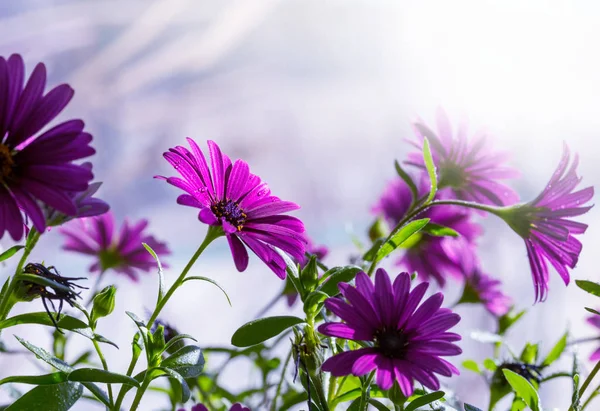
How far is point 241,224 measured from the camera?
460 millimetres

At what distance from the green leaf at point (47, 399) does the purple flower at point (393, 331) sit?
16 cm

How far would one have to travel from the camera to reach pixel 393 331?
40 cm

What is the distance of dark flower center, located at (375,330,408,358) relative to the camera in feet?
1.28

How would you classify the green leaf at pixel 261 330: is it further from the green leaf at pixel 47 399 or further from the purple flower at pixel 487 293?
the purple flower at pixel 487 293

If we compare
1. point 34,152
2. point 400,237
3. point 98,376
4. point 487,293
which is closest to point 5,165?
point 34,152

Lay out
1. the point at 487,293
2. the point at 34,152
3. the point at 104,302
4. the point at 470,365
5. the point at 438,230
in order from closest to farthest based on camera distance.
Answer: the point at 34,152
the point at 104,302
the point at 438,230
the point at 470,365
the point at 487,293

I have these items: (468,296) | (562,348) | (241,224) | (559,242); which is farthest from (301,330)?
(468,296)

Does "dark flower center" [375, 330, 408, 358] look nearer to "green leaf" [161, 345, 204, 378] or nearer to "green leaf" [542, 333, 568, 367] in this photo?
"green leaf" [161, 345, 204, 378]

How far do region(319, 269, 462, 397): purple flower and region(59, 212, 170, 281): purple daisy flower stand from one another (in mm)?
381

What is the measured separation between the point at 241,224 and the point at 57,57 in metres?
1.22

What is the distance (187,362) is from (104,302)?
71 millimetres

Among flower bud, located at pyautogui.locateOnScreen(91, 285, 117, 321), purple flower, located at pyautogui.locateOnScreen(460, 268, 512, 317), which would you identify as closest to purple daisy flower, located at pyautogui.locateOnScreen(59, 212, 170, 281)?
flower bud, located at pyautogui.locateOnScreen(91, 285, 117, 321)

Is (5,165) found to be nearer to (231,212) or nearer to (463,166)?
(231,212)

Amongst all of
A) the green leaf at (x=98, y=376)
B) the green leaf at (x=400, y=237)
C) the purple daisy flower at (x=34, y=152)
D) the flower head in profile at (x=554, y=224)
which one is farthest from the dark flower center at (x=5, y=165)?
the flower head in profile at (x=554, y=224)
